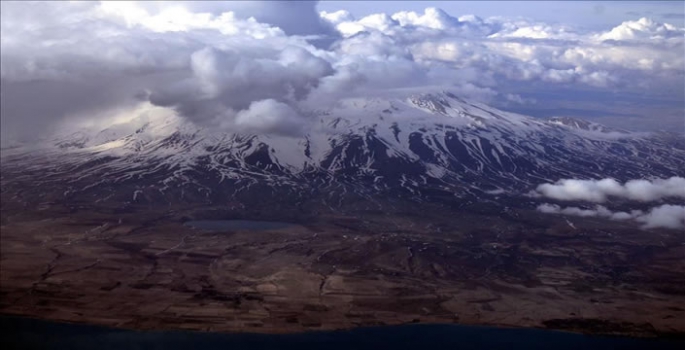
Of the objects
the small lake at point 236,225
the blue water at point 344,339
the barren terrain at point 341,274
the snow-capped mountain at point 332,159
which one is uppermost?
the snow-capped mountain at point 332,159

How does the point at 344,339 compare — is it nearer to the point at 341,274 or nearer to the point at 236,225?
the point at 341,274

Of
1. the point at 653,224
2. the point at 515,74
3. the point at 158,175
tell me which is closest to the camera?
the point at 653,224

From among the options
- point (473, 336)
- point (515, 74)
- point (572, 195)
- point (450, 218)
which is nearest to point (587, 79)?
point (572, 195)

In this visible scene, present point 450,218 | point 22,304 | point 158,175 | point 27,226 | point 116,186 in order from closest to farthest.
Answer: point 22,304 → point 27,226 → point 450,218 → point 116,186 → point 158,175

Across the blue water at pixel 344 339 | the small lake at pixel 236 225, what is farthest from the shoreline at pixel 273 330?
the small lake at pixel 236 225

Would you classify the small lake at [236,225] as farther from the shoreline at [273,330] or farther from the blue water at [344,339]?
the blue water at [344,339]

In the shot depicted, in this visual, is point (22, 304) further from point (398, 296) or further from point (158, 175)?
point (158, 175)

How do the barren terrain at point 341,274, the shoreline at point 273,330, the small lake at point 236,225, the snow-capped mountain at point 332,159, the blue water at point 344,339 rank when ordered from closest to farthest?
the blue water at point 344,339
the shoreline at point 273,330
the barren terrain at point 341,274
the small lake at point 236,225
the snow-capped mountain at point 332,159

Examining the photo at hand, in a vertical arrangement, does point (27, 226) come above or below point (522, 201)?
below

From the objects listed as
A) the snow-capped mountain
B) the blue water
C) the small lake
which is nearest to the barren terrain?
the blue water
